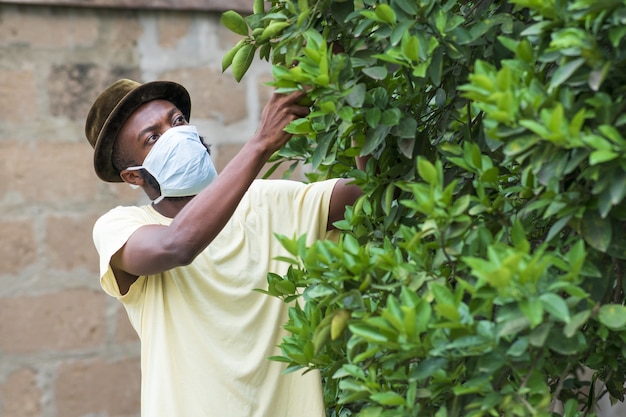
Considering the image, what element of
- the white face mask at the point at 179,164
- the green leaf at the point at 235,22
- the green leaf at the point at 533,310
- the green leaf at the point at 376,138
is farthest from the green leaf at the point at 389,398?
the white face mask at the point at 179,164

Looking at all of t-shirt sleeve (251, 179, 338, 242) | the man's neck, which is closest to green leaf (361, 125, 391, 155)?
t-shirt sleeve (251, 179, 338, 242)

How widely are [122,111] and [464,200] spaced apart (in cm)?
154

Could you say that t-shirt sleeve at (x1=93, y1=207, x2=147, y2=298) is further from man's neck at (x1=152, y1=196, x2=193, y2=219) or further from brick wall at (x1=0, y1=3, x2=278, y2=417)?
brick wall at (x1=0, y1=3, x2=278, y2=417)

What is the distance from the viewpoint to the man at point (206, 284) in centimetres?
262

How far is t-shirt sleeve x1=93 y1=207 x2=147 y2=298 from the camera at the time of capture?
2654 millimetres

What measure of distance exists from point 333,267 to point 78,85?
2406 mm

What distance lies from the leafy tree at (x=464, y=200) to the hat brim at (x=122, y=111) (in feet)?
2.67

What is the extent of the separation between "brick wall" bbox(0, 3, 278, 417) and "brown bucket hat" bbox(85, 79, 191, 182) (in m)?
0.83

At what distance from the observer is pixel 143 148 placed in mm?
2994

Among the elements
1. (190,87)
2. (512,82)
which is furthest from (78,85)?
(512,82)

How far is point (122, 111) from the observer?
3.00 meters

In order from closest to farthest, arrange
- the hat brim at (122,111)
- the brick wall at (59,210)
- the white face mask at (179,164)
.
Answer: the white face mask at (179,164)
the hat brim at (122,111)
the brick wall at (59,210)

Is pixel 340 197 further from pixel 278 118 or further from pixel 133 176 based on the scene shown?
pixel 133 176

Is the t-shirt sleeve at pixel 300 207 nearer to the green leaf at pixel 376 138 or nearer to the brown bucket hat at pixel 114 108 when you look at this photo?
the brown bucket hat at pixel 114 108
